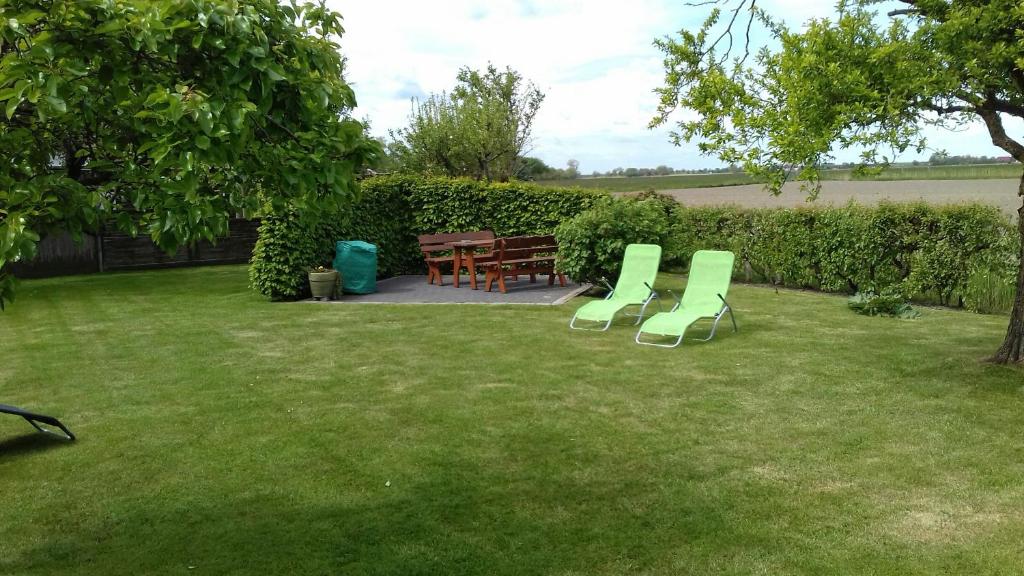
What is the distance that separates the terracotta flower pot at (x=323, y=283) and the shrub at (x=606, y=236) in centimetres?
409

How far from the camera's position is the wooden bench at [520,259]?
13312 millimetres

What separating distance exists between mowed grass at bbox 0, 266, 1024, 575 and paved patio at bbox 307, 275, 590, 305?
3267mm

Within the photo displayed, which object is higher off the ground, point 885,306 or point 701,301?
point 701,301

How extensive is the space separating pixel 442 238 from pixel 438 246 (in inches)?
19.8

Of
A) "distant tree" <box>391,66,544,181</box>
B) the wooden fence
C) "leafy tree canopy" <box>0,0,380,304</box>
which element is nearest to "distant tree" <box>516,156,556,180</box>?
"distant tree" <box>391,66,544,181</box>

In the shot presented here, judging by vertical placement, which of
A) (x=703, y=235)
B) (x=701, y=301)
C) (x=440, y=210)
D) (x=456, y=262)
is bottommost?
(x=701, y=301)

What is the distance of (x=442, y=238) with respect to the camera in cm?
1562

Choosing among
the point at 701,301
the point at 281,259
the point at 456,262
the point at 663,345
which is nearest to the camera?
the point at 663,345

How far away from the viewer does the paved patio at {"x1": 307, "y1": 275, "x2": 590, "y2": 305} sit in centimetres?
1232

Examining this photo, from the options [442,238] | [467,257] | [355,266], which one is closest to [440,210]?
[442,238]

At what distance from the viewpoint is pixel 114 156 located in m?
2.86

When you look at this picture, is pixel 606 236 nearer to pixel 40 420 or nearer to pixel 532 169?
pixel 40 420

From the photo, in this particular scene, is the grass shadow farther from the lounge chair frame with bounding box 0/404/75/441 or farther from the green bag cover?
the green bag cover

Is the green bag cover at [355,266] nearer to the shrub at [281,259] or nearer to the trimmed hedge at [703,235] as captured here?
the trimmed hedge at [703,235]
